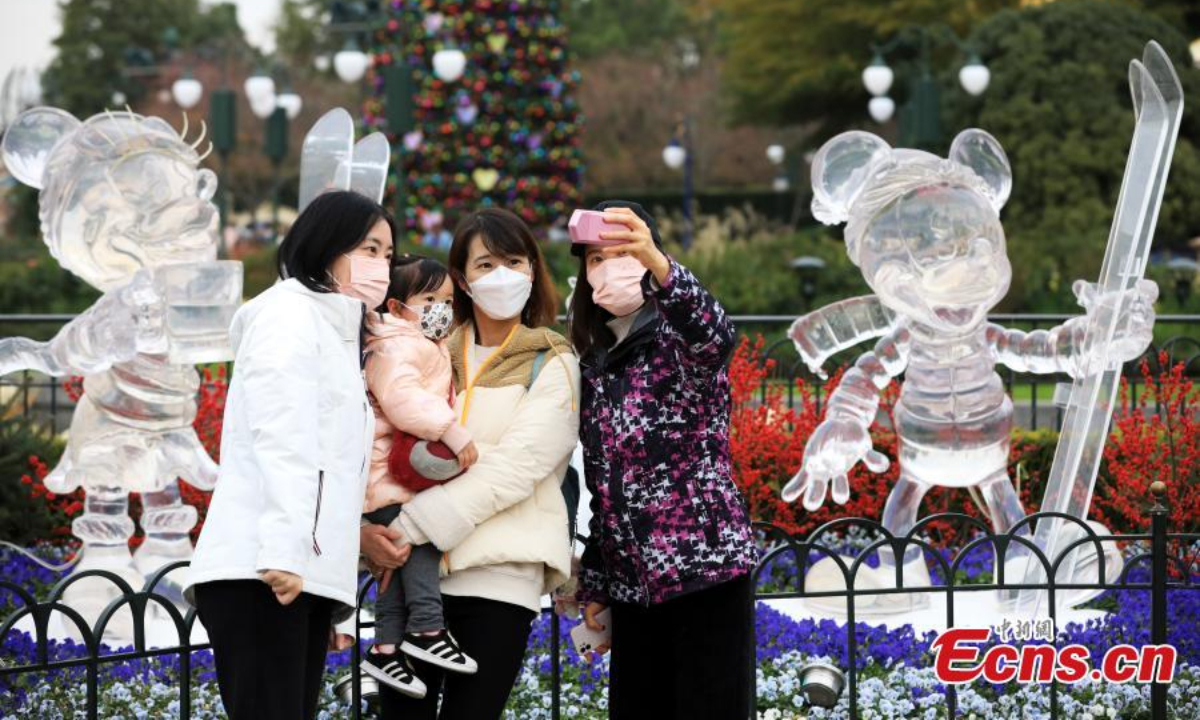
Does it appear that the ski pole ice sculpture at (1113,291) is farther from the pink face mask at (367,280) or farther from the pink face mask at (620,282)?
Answer: the pink face mask at (367,280)

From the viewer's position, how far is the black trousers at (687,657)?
11.6 ft

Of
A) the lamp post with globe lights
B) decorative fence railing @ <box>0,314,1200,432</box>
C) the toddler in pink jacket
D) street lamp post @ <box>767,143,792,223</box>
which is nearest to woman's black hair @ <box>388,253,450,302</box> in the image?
the toddler in pink jacket

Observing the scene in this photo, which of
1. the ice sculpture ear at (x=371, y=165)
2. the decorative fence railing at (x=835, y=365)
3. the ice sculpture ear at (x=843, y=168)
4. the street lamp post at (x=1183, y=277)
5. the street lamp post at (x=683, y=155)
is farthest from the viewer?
the street lamp post at (x=683, y=155)

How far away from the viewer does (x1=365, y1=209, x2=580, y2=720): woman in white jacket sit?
3459mm

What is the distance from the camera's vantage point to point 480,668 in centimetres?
344

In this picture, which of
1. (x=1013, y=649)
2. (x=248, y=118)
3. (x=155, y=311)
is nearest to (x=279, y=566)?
(x=1013, y=649)

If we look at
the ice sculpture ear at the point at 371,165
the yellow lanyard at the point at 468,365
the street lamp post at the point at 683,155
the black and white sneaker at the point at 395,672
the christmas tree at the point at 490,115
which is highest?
the street lamp post at the point at 683,155

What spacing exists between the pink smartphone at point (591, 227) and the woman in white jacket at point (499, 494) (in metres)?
0.31

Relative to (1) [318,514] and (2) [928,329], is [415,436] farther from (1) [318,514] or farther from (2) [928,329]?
(2) [928,329]

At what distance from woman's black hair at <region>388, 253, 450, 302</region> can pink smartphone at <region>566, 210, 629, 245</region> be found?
0.47 metres

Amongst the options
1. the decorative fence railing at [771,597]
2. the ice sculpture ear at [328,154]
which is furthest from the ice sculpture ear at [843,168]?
the ice sculpture ear at [328,154]

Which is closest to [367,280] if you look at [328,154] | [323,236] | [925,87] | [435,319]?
[323,236]

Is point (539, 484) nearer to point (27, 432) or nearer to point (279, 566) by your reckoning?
point (279, 566)

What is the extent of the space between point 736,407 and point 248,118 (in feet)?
109
